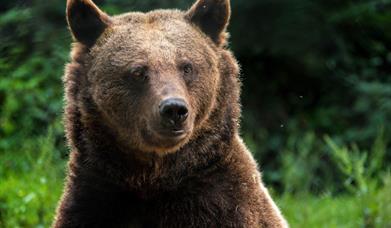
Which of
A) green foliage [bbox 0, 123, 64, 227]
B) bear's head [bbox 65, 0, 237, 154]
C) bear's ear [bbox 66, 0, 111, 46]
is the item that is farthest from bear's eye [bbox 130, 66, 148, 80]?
green foliage [bbox 0, 123, 64, 227]

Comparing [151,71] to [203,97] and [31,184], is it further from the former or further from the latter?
[31,184]

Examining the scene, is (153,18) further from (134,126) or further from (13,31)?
(13,31)

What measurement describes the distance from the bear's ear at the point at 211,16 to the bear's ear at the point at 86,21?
1.81 ft

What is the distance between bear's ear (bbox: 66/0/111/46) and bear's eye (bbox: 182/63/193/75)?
60 centimetres

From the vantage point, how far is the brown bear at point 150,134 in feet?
18.2

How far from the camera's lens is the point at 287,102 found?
12500 millimetres

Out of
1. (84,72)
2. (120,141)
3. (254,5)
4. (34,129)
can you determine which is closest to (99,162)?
(120,141)

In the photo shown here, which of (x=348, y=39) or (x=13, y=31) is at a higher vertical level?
(x=13, y=31)

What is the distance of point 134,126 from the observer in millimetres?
5602

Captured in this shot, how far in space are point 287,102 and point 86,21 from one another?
22.6ft

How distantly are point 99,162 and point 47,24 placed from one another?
3.71 meters

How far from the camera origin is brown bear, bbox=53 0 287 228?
5.54 meters

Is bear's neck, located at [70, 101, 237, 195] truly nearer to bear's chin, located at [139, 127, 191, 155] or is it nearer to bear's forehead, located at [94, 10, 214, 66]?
bear's chin, located at [139, 127, 191, 155]

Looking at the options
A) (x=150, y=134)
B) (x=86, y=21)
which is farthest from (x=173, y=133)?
(x=86, y=21)
